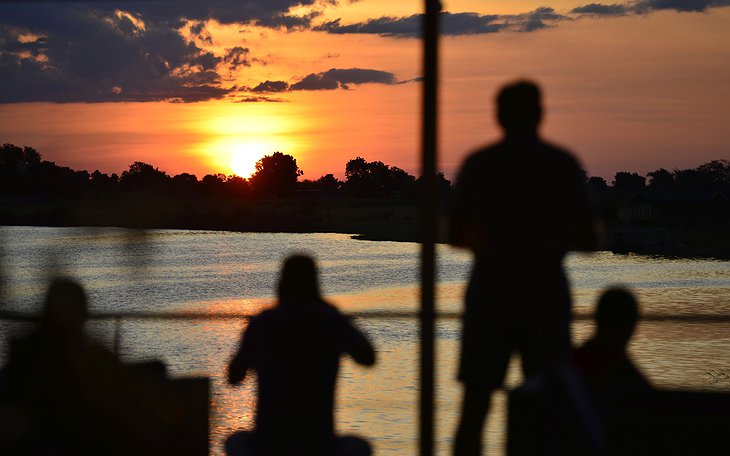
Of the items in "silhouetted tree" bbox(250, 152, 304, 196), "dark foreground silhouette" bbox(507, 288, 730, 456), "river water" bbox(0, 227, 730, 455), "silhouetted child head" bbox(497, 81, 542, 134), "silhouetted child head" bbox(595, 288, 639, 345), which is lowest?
"river water" bbox(0, 227, 730, 455)

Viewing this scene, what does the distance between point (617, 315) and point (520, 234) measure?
2.26ft

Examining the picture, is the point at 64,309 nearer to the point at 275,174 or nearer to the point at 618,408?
the point at 618,408

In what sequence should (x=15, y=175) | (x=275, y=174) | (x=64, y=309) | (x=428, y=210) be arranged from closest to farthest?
(x=428, y=210) < (x=64, y=309) < (x=15, y=175) < (x=275, y=174)

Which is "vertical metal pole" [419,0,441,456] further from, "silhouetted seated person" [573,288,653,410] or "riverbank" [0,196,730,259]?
"riverbank" [0,196,730,259]

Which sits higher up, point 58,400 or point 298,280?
point 298,280

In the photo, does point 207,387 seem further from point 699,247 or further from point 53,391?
point 699,247

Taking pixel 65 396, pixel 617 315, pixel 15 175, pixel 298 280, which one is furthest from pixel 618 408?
pixel 15 175

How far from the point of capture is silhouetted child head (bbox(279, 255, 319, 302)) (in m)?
3.23

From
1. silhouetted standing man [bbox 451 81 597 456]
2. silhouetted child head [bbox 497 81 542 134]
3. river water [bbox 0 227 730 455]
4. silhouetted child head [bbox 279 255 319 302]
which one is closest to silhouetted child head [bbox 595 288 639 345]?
river water [bbox 0 227 730 455]

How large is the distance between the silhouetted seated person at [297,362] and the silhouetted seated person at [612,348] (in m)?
0.87

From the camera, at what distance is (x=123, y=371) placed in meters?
3.58

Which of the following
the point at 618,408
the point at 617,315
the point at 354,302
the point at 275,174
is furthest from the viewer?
the point at 275,174

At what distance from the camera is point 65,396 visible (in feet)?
10.6

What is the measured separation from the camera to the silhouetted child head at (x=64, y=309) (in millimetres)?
3324
